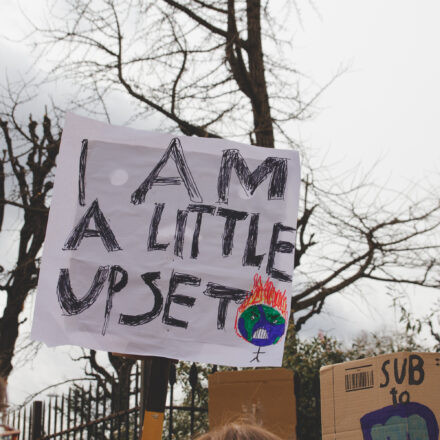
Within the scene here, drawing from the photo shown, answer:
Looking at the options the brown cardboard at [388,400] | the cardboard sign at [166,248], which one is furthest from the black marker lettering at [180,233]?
the brown cardboard at [388,400]

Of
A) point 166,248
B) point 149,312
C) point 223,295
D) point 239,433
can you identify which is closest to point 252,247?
point 223,295

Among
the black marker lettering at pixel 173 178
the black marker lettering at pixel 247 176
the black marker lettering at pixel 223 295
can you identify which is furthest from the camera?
the black marker lettering at pixel 247 176

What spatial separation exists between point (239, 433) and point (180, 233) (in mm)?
2052

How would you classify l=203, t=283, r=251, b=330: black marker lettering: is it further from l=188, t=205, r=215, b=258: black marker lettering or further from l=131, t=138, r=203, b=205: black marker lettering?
l=131, t=138, r=203, b=205: black marker lettering

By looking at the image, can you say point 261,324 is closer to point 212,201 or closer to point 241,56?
point 212,201

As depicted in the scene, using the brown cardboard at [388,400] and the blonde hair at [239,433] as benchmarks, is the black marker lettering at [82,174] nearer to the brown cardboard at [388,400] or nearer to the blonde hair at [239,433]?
the brown cardboard at [388,400]

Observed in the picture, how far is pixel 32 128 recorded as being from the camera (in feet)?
39.3

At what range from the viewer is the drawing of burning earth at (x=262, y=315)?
3.39 meters

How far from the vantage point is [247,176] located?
11.9ft

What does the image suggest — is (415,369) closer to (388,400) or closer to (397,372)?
(397,372)

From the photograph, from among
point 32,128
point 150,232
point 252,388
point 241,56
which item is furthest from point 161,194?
point 32,128

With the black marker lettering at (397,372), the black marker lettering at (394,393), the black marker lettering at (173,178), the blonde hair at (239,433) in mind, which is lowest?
the blonde hair at (239,433)

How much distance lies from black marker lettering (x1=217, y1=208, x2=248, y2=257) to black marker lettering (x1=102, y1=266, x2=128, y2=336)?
0.51 m

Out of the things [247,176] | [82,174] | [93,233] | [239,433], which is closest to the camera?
[239,433]
